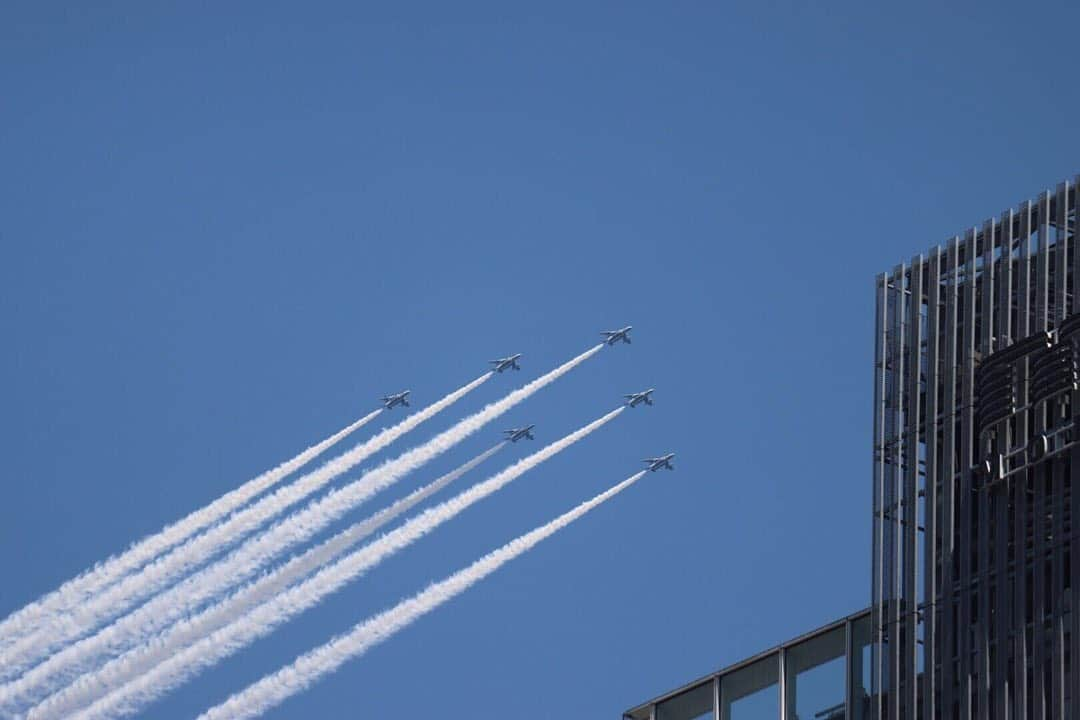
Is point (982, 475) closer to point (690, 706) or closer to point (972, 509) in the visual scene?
point (972, 509)

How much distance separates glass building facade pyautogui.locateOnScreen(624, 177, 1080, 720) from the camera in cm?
8462

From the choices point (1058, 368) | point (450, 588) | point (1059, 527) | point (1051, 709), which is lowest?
point (1051, 709)

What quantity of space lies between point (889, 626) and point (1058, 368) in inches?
414

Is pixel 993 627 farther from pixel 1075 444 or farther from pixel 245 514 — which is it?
pixel 245 514

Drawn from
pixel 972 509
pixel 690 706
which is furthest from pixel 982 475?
pixel 690 706

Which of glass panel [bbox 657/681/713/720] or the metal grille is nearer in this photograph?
the metal grille

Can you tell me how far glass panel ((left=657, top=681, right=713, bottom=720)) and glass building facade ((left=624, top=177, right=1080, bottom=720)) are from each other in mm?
47

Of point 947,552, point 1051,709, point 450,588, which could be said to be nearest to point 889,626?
point 947,552

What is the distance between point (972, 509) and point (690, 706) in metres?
11.3

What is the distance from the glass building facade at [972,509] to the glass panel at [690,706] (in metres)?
0.05

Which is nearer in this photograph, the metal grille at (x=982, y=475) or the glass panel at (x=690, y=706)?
the metal grille at (x=982, y=475)

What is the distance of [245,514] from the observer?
154875mm

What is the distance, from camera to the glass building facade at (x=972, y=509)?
84625 mm

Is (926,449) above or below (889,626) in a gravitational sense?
above
